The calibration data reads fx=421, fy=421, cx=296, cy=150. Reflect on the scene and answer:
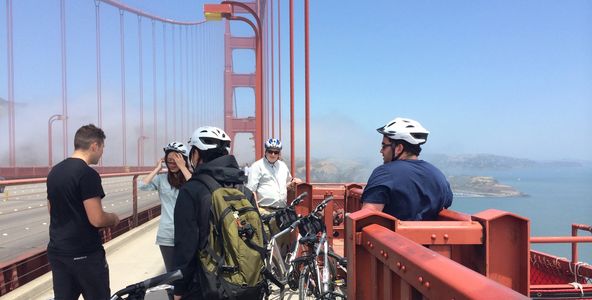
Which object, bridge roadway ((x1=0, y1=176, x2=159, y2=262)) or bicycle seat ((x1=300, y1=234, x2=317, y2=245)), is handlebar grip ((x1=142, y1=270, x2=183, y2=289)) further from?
bridge roadway ((x1=0, y1=176, x2=159, y2=262))

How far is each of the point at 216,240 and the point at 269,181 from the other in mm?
2963

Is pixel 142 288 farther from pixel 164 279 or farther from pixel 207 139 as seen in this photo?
pixel 207 139

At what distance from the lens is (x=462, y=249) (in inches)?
68.9

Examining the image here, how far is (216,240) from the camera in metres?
1.80

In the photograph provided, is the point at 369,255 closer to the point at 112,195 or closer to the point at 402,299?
the point at 402,299

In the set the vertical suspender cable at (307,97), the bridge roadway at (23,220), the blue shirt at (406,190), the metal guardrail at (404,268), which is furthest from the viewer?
the vertical suspender cable at (307,97)

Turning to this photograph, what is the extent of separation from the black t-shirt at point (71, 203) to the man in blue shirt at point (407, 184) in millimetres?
1550

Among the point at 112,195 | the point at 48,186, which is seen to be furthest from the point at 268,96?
the point at 48,186

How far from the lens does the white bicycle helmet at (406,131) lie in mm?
2186

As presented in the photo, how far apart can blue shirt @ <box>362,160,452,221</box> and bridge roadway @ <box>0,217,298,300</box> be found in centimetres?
246

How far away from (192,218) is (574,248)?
4290 mm

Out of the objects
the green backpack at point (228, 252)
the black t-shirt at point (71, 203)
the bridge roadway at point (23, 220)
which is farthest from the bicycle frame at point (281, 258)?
the bridge roadway at point (23, 220)

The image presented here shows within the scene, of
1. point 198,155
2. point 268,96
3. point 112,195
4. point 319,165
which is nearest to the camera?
point 198,155

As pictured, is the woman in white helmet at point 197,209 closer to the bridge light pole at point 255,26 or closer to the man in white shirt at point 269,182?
the man in white shirt at point 269,182
